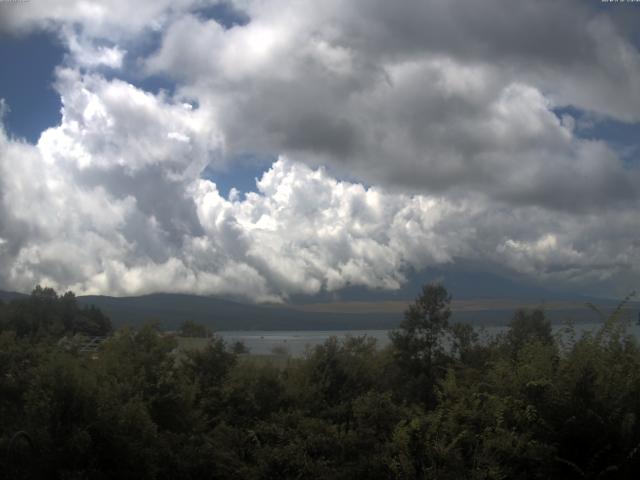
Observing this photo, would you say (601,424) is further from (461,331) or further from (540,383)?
(461,331)

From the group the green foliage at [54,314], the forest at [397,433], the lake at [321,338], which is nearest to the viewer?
the forest at [397,433]

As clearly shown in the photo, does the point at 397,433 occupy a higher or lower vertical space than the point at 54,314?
Result: lower

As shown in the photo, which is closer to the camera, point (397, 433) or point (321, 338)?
point (397, 433)

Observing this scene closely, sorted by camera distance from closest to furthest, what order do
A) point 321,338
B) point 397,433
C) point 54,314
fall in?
point 397,433
point 321,338
point 54,314

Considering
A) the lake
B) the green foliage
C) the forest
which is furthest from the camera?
the green foliage

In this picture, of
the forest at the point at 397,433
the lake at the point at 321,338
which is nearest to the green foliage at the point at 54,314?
the lake at the point at 321,338

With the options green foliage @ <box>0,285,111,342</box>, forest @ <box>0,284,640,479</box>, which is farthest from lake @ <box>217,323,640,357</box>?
green foliage @ <box>0,285,111,342</box>

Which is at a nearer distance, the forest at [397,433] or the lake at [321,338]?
the forest at [397,433]

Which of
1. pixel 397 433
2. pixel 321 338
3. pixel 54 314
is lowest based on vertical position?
pixel 321 338

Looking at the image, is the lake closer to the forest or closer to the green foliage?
the forest

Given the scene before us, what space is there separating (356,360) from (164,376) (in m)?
9.35

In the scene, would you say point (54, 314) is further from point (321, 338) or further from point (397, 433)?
point (397, 433)

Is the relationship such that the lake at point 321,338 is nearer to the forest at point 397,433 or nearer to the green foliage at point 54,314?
the forest at point 397,433

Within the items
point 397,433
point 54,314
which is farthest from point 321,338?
point 397,433
